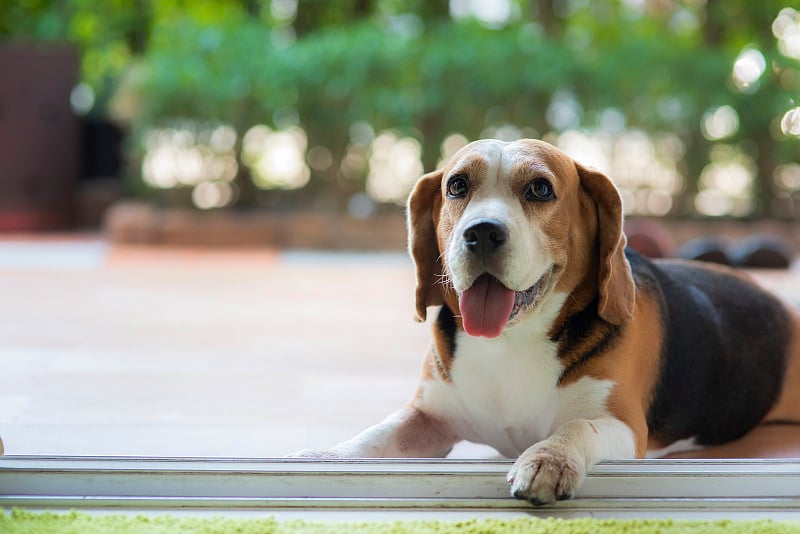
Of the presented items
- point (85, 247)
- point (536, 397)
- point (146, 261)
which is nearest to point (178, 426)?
point (536, 397)

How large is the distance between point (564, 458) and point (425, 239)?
77 centimetres

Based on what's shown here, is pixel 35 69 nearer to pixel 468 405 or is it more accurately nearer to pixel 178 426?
pixel 178 426

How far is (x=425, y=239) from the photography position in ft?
8.66

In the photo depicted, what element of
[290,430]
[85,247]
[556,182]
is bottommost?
[85,247]

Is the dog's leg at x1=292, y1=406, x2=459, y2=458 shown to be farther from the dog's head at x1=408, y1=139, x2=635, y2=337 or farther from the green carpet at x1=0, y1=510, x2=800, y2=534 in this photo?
the green carpet at x1=0, y1=510, x2=800, y2=534

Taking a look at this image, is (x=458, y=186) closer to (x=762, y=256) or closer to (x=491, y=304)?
(x=491, y=304)

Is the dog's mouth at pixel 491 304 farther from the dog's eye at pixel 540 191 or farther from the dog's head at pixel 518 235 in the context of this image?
the dog's eye at pixel 540 191

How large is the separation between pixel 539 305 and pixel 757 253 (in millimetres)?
4627

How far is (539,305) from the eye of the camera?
2387 millimetres

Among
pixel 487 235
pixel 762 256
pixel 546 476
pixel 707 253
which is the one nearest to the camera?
pixel 546 476

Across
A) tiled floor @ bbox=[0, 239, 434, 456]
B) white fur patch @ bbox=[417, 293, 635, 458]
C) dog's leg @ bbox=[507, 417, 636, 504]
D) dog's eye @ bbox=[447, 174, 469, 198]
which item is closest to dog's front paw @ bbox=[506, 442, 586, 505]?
dog's leg @ bbox=[507, 417, 636, 504]

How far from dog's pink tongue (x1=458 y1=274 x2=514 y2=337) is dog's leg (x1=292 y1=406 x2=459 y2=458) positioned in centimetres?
33

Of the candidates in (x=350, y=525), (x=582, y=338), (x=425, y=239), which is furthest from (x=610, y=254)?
(x=350, y=525)

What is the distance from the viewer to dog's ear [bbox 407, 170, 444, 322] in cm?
261
